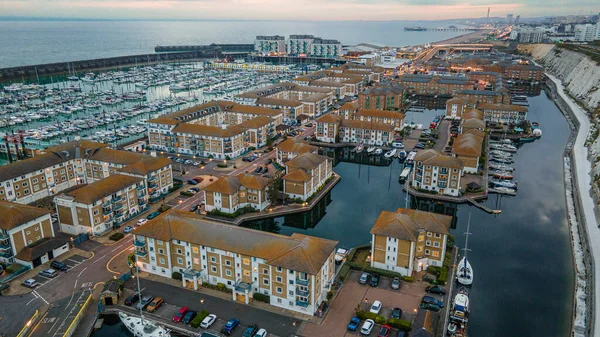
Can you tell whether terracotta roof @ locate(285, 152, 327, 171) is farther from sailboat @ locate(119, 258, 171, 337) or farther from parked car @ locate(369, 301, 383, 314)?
sailboat @ locate(119, 258, 171, 337)

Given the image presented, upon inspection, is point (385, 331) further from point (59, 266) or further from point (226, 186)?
point (59, 266)

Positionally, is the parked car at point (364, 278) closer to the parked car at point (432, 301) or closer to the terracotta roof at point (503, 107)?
the parked car at point (432, 301)

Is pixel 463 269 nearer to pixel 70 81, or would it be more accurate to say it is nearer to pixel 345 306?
pixel 345 306

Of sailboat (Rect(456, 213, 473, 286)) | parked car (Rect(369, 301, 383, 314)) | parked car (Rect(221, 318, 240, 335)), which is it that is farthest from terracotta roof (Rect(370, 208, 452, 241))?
parked car (Rect(221, 318, 240, 335))

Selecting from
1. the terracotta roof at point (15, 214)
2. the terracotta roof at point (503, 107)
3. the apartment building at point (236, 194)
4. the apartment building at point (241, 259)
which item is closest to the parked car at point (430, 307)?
the apartment building at point (241, 259)

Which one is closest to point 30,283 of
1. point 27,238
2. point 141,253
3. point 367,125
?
point 27,238

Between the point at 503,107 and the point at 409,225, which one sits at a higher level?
the point at 503,107
